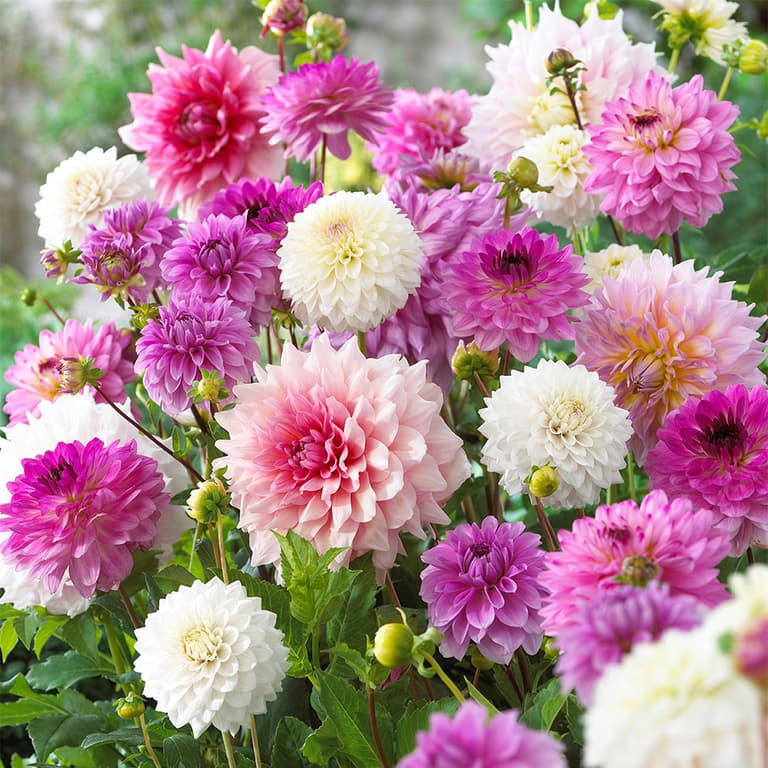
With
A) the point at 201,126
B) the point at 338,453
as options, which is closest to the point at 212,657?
the point at 338,453

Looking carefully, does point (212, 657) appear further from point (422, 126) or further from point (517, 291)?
point (422, 126)

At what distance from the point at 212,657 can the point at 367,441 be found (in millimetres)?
91

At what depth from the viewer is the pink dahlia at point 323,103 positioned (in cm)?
49

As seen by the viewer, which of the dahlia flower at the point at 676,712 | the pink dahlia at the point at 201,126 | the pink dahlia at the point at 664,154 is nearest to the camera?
the dahlia flower at the point at 676,712

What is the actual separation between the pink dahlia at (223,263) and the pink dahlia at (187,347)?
0.05 feet

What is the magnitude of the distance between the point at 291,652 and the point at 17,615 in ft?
0.50

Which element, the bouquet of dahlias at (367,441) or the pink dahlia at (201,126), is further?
the pink dahlia at (201,126)

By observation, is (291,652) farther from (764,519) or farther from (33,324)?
(33,324)

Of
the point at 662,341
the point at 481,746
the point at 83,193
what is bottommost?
the point at 481,746

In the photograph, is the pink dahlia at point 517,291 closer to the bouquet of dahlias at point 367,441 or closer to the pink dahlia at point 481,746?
the bouquet of dahlias at point 367,441

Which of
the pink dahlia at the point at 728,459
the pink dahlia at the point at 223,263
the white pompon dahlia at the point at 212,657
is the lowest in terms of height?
the white pompon dahlia at the point at 212,657

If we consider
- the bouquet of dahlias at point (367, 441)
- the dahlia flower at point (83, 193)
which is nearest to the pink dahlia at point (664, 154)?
the bouquet of dahlias at point (367, 441)

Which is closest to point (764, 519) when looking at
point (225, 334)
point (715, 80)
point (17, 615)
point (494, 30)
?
point (225, 334)

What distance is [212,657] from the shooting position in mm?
332
